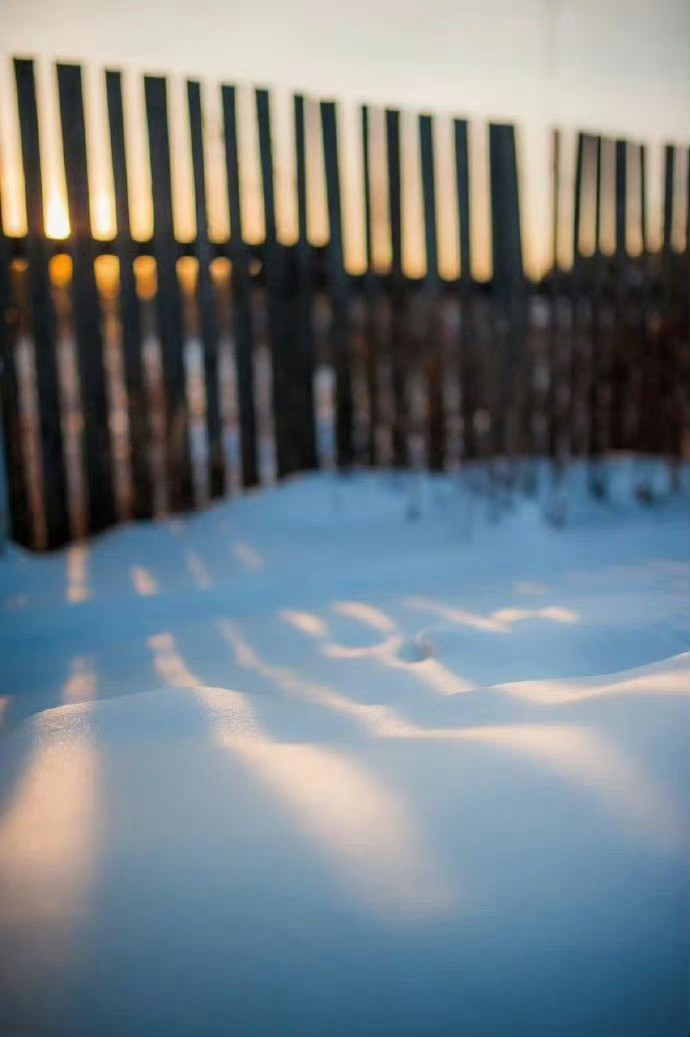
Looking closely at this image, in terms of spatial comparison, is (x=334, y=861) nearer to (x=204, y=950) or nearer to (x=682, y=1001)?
(x=204, y=950)

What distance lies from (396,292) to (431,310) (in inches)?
9.7

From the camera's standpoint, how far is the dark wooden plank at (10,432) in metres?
3.25

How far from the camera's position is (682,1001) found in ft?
2.57

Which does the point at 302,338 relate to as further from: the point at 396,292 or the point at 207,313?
the point at 396,292

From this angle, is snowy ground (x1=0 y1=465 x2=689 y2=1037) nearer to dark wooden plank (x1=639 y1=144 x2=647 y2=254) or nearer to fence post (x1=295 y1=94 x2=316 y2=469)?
fence post (x1=295 y1=94 x2=316 y2=469)

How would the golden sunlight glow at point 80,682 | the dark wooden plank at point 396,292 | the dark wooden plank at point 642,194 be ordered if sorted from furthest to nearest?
the dark wooden plank at point 642,194 < the dark wooden plank at point 396,292 < the golden sunlight glow at point 80,682

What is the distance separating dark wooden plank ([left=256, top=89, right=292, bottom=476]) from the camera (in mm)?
3568

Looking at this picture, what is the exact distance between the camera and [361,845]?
3.14ft

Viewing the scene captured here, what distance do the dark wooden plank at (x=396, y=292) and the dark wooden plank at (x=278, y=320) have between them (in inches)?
26.0

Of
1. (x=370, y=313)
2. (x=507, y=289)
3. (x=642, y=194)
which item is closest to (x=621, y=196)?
(x=642, y=194)

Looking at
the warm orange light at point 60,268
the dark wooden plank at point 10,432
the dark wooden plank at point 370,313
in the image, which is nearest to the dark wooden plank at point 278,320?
the dark wooden plank at point 370,313

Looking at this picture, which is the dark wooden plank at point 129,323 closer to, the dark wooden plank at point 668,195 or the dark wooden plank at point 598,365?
the dark wooden plank at point 598,365

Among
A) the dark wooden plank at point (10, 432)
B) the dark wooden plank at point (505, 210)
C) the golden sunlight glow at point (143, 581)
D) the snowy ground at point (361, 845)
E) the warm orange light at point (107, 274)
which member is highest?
the dark wooden plank at point (505, 210)

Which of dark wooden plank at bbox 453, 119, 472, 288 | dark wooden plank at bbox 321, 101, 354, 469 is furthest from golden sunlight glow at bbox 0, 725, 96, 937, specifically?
dark wooden plank at bbox 453, 119, 472, 288
